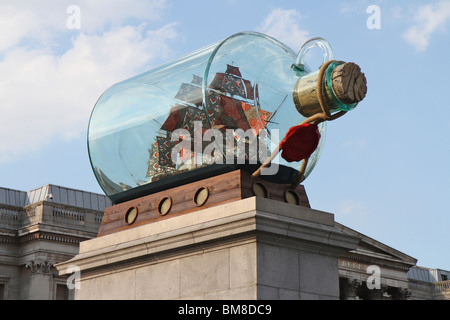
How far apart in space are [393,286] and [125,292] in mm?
52537

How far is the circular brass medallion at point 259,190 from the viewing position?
28.7ft

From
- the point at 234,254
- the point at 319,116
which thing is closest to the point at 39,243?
the point at 234,254

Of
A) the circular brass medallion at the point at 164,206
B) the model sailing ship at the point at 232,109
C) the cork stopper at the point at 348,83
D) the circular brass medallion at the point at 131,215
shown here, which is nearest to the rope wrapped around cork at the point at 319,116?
the cork stopper at the point at 348,83

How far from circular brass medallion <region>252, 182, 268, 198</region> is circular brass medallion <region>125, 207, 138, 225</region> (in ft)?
5.27

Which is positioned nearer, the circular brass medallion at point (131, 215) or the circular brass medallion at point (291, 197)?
the circular brass medallion at point (291, 197)

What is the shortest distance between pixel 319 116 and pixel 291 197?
1.02 metres

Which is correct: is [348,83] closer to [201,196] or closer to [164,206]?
[201,196]

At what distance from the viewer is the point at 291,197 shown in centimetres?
902

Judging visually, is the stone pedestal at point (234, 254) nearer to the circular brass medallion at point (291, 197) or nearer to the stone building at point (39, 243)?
the circular brass medallion at point (291, 197)

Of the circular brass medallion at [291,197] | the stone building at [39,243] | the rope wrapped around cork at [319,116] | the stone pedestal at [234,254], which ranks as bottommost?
the stone pedestal at [234,254]

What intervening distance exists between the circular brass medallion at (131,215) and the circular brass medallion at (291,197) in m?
1.80

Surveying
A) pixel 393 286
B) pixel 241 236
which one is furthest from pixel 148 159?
pixel 393 286

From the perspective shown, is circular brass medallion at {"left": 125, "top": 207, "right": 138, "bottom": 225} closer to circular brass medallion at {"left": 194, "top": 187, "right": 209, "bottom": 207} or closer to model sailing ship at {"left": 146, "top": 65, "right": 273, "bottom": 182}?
circular brass medallion at {"left": 194, "top": 187, "right": 209, "bottom": 207}

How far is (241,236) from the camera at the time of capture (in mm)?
8281
